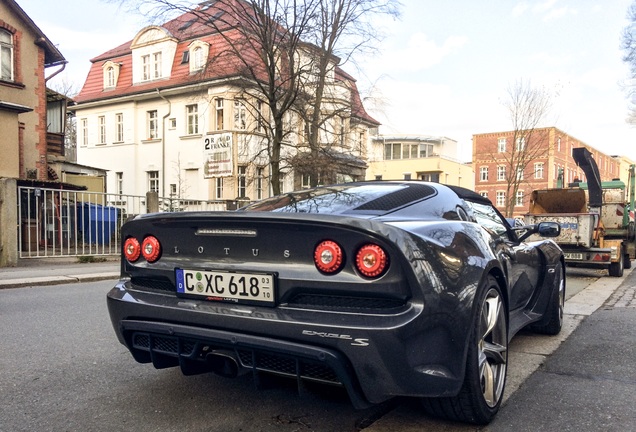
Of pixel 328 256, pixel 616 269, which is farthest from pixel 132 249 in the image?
pixel 616 269

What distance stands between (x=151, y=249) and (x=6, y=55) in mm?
19792

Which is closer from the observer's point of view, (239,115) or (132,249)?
(132,249)

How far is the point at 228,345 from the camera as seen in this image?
234 centimetres

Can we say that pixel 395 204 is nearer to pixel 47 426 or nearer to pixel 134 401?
pixel 134 401

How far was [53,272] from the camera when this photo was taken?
938 cm

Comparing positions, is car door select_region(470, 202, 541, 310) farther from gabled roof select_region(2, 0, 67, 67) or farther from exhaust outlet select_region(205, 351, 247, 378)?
gabled roof select_region(2, 0, 67, 67)

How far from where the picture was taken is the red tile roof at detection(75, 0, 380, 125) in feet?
56.7

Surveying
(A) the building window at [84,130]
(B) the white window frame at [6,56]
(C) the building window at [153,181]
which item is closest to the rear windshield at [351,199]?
(B) the white window frame at [6,56]

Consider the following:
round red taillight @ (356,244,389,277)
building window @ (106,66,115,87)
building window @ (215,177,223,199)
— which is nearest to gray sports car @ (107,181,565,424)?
Answer: round red taillight @ (356,244,389,277)

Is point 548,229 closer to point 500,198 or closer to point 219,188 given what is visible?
point 219,188

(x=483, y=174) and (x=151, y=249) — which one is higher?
(x=483, y=174)

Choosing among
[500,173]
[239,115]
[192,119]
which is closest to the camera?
[239,115]

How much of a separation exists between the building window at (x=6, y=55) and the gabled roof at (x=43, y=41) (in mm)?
→ 856

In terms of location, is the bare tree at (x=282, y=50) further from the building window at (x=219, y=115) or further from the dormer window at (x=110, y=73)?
the dormer window at (x=110, y=73)
